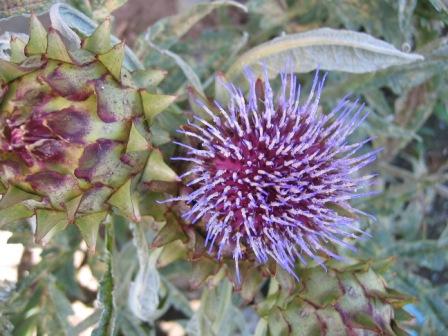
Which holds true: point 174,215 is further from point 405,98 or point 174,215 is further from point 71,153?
point 405,98

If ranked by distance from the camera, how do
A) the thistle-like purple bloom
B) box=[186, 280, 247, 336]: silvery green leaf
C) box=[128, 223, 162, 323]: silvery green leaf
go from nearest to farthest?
1. the thistle-like purple bloom
2. box=[128, 223, 162, 323]: silvery green leaf
3. box=[186, 280, 247, 336]: silvery green leaf

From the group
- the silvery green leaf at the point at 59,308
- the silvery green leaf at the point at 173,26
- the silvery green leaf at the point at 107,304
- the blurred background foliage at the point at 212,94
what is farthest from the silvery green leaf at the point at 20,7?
the silvery green leaf at the point at 59,308

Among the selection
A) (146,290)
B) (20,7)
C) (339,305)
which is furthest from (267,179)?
(20,7)

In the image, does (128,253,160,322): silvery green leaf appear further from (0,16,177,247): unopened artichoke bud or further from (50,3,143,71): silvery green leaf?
(50,3,143,71): silvery green leaf

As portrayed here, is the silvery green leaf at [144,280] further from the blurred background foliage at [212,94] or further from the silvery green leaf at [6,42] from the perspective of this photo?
the silvery green leaf at [6,42]

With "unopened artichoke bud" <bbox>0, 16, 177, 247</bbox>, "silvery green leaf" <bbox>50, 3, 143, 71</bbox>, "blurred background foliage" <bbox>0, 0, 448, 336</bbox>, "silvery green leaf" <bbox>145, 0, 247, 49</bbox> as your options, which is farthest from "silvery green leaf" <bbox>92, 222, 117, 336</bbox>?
"silvery green leaf" <bbox>145, 0, 247, 49</bbox>

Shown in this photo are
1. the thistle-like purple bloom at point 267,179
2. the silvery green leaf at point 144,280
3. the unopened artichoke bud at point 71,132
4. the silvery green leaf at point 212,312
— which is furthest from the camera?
the silvery green leaf at point 212,312
